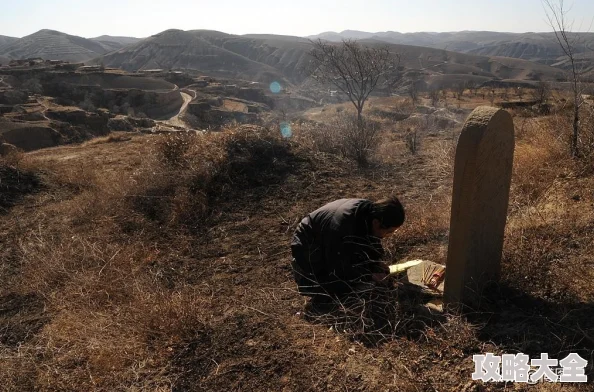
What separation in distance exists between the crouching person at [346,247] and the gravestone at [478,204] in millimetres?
481

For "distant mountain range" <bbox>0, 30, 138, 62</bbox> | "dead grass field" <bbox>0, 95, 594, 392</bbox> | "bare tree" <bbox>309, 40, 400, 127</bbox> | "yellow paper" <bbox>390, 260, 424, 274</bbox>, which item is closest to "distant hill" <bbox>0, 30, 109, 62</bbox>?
"distant mountain range" <bbox>0, 30, 138, 62</bbox>

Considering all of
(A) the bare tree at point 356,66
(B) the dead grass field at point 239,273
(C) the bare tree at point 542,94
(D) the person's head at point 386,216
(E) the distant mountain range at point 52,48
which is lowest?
(B) the dead grass field at point 239,273

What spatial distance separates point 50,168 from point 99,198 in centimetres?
290

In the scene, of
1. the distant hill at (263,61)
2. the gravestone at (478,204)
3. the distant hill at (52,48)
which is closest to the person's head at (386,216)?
the gravestone at (478,204)

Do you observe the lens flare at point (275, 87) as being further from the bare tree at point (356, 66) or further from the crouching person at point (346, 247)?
the crouching person at point (346, 247)

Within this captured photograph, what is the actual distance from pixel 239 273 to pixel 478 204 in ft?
8.02

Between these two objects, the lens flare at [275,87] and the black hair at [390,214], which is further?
the lens flare at [275,87]

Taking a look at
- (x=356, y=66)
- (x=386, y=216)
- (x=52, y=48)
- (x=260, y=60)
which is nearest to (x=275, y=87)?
(x=260, y=60)

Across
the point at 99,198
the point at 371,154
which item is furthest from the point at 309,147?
the point at 99,198

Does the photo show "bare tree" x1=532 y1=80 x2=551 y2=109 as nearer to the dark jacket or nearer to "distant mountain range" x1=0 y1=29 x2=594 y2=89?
the dark jacket

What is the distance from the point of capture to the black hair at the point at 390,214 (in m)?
2.94

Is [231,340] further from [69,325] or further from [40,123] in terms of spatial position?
[40,123]

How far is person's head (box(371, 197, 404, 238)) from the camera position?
9.65 ft

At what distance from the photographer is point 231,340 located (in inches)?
115
